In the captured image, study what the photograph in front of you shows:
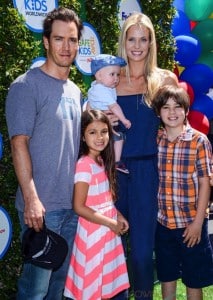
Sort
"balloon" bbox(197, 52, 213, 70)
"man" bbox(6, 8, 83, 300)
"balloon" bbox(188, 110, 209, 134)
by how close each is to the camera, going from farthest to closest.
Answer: "balloon" bbox(197, 52, 213, 70), "balloon" bbox(188, 110, 209, 134), "man" bbox(6, 8, 83, 300)

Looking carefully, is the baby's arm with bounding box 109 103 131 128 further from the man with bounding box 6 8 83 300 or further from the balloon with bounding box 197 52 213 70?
the balloon with bounding box 197 52 213 70

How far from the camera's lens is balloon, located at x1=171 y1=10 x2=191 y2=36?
5.22 m

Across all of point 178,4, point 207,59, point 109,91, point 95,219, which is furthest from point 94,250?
point 207,59

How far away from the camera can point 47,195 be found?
281 cm

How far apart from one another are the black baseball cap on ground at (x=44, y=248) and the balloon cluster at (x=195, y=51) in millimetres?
2887

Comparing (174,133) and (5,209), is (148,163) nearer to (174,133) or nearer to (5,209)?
(174,133)

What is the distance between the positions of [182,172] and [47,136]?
2.99 ft

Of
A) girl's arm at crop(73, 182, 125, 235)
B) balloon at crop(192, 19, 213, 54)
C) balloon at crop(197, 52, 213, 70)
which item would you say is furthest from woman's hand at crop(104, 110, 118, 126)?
balloon at crop(197, 52, 213, 70)

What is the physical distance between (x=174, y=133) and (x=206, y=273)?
2.99 feet

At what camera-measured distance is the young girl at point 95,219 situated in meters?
2.97

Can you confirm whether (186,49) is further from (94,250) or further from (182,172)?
(94,250)

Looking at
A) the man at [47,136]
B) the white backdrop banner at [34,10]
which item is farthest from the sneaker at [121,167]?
the white backdrop banner at [34,10]

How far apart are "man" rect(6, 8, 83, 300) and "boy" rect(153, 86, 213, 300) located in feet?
1.99

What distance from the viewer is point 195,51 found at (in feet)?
17.5
